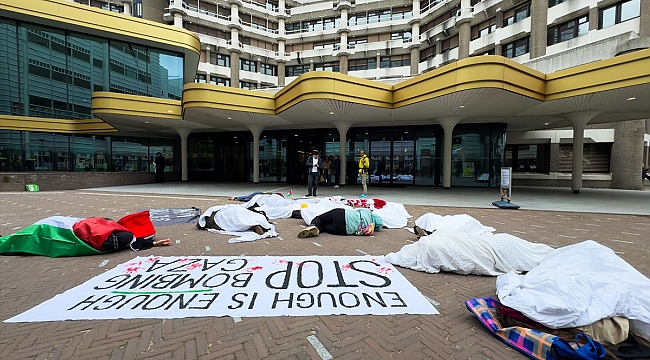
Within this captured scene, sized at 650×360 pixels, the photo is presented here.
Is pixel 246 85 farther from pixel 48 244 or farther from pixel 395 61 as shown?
pixel 48 244

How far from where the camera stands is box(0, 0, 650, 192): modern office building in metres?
11.0

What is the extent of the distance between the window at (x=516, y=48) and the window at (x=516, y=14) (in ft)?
5.84

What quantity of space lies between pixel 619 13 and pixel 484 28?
10.2m

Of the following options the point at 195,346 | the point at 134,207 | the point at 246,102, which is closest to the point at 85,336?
the point at 195,346

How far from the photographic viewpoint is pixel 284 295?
294cm

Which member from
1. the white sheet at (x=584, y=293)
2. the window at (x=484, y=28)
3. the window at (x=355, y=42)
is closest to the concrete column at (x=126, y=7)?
the window at (x=355, y=42)

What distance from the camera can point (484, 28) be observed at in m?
26.8

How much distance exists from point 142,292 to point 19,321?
0.93 metres

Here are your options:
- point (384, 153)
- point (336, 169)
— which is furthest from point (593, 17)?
point (336, 169)

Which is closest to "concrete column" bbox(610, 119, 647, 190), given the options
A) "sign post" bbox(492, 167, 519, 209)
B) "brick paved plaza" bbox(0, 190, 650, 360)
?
"sign post" bbox(492, 167, 519, 209)

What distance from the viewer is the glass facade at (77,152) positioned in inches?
664

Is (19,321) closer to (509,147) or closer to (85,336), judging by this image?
(85,336)

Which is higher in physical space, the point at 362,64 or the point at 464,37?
the point at 362,64

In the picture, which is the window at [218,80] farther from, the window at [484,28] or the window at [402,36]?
the window at [484,28]
